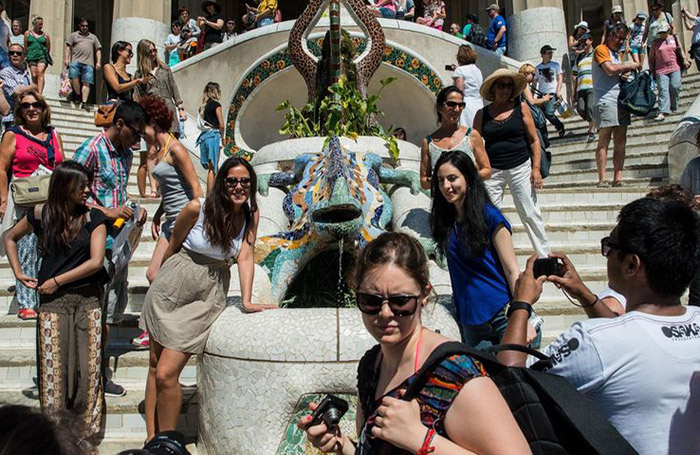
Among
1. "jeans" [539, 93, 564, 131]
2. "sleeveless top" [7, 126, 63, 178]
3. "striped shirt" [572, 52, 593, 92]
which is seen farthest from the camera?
"jeans" [539, 93, 564, 131]

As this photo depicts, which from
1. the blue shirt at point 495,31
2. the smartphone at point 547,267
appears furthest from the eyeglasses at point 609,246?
the blue shirt at point 495,31

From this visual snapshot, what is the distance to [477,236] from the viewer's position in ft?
9.96

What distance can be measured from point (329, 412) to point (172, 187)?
2993 millimetres

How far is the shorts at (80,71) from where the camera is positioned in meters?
12.5

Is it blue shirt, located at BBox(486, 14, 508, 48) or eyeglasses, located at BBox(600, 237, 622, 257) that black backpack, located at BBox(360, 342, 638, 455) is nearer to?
eyeglasses, located at BBox(600, 237, 622, 257)

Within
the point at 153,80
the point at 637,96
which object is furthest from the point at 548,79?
the point at 153,80

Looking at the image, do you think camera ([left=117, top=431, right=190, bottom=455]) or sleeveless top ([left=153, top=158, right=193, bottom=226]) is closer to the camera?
camera ([left=117, top=431, right=190, bottom=455])

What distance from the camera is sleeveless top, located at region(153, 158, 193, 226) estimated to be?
14.3ft

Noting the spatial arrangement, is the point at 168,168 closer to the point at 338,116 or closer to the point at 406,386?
the point at 338,116

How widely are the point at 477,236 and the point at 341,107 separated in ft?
12.2

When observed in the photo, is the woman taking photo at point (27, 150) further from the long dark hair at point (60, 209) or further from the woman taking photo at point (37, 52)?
the woman taking photo at point (37, 52)

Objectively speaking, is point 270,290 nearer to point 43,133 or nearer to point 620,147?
point 43,133

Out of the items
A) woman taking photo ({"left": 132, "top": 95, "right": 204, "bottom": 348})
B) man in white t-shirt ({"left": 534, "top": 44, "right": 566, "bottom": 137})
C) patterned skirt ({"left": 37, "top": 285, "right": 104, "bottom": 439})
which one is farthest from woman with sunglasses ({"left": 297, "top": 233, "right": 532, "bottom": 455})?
man in white t-shirt ({"left": 534, "top": 44, "right": 566, "bottom": 137})

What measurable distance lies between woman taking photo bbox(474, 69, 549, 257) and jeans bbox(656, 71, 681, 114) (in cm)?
666
